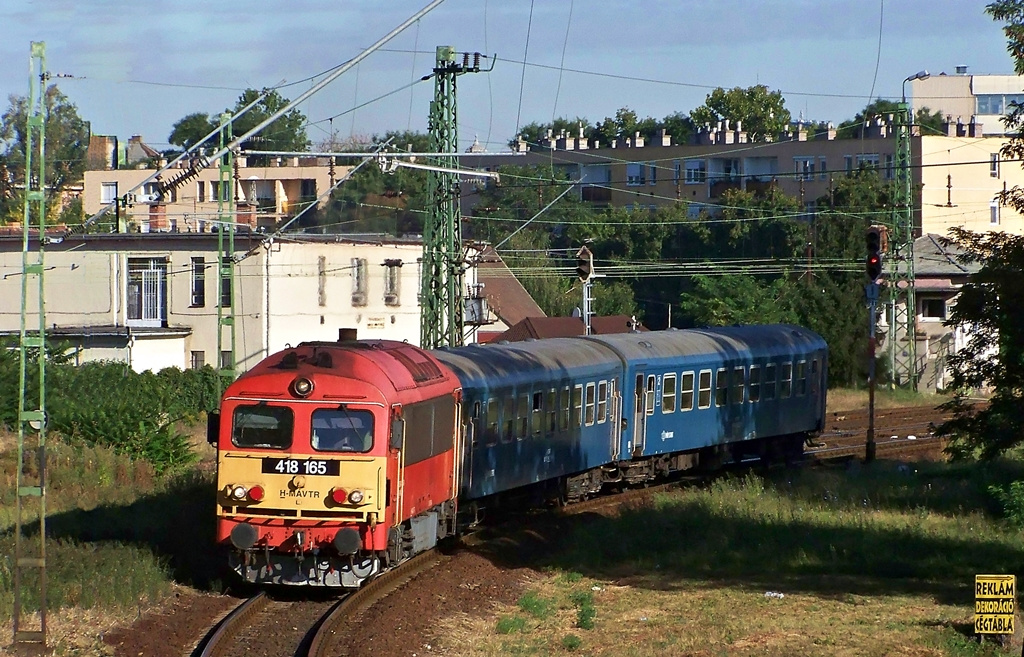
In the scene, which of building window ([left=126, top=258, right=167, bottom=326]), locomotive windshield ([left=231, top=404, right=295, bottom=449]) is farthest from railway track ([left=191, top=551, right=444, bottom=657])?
building window ([left=126, top=258, right=167, bottom=326])

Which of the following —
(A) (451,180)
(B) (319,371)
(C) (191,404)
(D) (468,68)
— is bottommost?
(C) (191,404)

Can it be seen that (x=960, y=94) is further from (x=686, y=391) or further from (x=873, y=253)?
(x=686, y=391)

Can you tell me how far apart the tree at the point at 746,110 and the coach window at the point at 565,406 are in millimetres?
82144

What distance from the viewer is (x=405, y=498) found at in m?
15.0

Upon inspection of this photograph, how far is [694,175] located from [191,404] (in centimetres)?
5168

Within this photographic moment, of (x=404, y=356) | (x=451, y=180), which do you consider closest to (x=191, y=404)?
(x=451, y=180)

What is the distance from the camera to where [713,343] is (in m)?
26.2

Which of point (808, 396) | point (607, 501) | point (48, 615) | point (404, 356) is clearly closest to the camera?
point (48, 615)

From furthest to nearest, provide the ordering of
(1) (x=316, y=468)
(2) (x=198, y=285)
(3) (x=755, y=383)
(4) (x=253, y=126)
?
(4) (x=253, y=126)
(2) (x=198, y=285)
(3) (x=755, y=383)
(1) (x=316, y=468)

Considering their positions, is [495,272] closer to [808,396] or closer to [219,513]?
[808,396]

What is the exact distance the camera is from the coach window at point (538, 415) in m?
19.9

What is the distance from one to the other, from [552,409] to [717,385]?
19.9ft

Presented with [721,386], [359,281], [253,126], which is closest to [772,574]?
[721,386]
